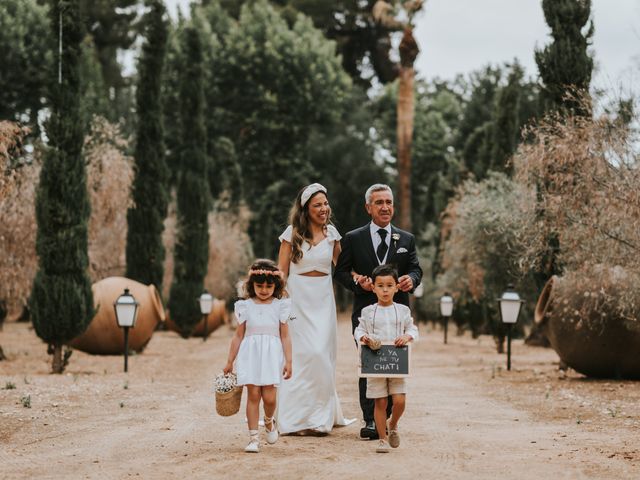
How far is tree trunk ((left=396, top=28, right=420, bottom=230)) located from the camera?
106 feet

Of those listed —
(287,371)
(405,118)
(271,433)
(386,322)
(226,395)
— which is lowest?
(271,433)

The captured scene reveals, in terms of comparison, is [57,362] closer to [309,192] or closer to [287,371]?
[309,192]

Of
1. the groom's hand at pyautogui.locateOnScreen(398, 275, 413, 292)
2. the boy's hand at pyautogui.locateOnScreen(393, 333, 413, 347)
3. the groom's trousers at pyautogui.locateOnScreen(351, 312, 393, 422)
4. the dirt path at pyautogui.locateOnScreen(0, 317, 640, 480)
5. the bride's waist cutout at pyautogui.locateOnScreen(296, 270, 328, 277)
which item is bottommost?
the dirt path at pyautogui.locateOnScreen(0, 317, 640, 480)

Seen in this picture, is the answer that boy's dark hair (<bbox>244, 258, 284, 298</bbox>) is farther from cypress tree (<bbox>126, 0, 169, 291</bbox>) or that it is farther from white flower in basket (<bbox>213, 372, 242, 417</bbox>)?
cypress tree (<bbox>126, 0, 169, 291</bbox>)

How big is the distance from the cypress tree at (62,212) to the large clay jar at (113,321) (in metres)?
2.64

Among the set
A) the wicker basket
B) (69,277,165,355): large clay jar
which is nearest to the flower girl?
the wicker basket

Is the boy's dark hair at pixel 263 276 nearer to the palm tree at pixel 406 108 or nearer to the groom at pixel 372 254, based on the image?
the groom at pixel 372 254

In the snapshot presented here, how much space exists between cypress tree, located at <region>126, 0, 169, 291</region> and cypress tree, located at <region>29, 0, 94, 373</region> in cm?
941

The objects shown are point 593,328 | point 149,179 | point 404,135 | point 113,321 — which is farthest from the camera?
point 404,135

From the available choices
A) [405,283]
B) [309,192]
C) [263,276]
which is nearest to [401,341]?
[405,283]

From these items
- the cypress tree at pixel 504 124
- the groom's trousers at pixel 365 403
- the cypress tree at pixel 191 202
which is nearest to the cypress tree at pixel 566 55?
the cypress tree at pixel 504 124

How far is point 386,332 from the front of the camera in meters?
7.64

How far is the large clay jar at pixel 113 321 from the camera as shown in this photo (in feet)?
66.0

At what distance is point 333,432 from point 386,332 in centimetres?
142
